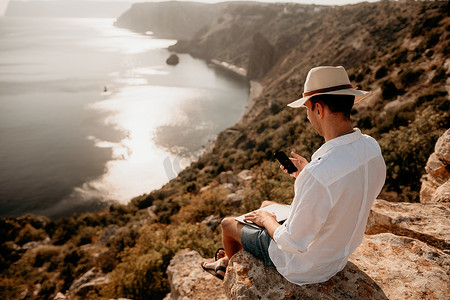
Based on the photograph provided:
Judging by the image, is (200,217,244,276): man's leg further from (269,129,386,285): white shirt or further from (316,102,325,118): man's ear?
(316,102,325,118): man's ear

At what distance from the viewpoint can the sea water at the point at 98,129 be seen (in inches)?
1035

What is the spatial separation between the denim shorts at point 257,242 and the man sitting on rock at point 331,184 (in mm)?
322

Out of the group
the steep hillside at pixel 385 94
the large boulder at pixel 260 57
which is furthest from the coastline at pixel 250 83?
the steep hillside at pixel 385 94

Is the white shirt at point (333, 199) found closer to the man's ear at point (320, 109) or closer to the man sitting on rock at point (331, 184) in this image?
the man sitting on rock at point (331, 184)

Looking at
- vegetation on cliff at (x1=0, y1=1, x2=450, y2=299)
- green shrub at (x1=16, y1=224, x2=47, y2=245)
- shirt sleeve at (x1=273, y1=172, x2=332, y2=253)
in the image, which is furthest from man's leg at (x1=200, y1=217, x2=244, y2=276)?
green shrub at (x1=16, y1=224, x2=47, y2=245)

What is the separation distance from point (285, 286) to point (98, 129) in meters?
42.5

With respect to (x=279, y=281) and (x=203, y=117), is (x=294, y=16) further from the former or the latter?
(x=279, y=281)

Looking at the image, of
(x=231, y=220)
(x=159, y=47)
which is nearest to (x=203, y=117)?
(x=231, y=220)

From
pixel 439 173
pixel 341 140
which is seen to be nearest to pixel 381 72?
pixel 439 173

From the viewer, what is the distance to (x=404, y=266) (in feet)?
8.54

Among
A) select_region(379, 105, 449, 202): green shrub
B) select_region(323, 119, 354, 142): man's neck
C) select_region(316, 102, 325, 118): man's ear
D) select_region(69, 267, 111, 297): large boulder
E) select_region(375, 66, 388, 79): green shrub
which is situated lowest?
select_region(69, 267, 111, 297): large boulder

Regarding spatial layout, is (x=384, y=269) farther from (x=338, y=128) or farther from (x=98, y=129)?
(x=98, y=129)

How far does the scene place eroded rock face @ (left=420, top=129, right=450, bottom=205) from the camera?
396 centimetres

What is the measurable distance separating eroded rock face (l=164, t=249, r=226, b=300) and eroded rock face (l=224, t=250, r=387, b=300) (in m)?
1.12
